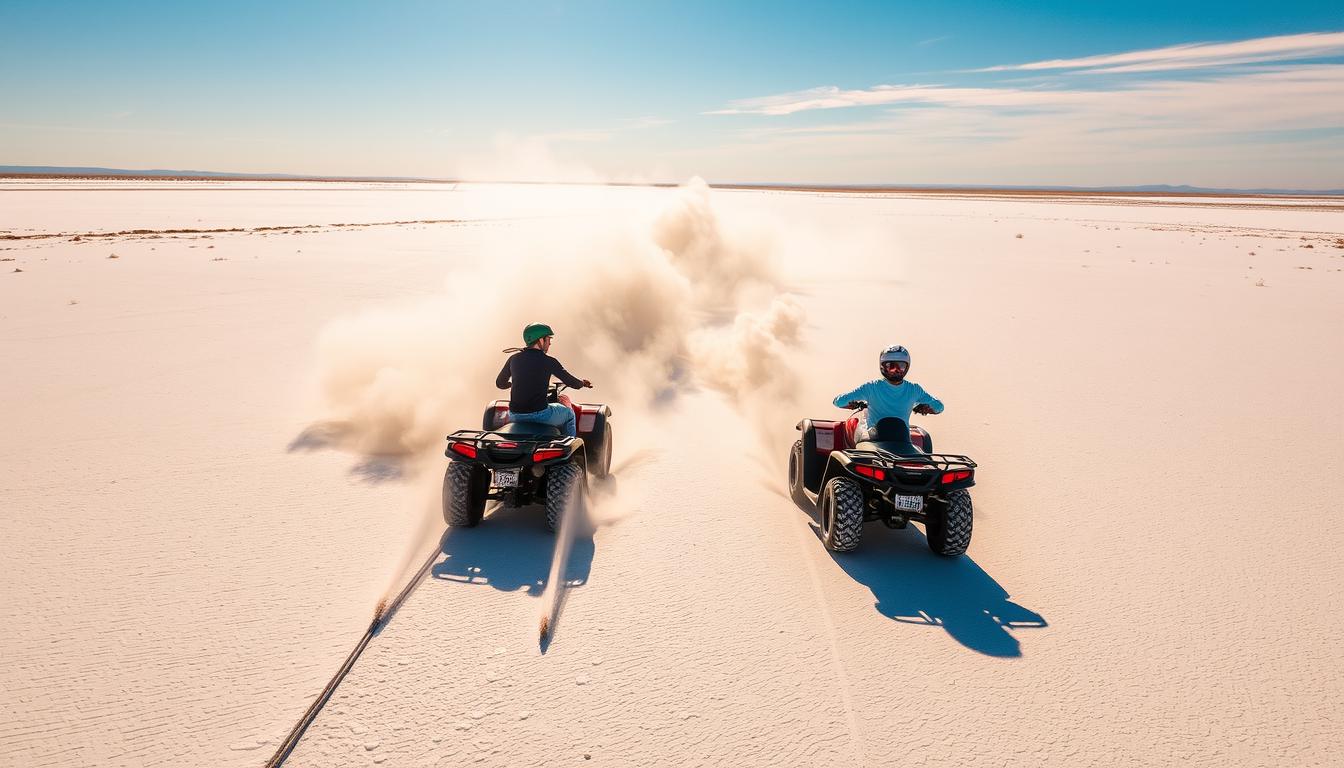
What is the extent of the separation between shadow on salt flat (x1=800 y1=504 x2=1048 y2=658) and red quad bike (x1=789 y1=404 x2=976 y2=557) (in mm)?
195

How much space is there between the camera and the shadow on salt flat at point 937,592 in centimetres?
513

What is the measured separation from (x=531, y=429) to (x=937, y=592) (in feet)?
12.5

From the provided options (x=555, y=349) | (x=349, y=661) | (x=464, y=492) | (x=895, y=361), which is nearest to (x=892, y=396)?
(x=895, y=361)

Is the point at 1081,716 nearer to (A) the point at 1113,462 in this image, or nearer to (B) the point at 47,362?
(A) the point at 1113,462

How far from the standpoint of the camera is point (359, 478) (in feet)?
25.4

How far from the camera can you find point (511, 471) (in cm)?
628

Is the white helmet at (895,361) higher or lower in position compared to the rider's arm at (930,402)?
higher

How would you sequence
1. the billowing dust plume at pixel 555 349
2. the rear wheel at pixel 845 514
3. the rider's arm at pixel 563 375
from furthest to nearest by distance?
the billowing dust plume at pixel 555 349 < the rider's arm at pixel 563 375 < the rear wheel at pixel 845 514

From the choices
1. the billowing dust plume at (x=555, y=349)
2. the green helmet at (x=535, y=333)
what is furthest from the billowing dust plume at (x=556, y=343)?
the green helmet at (x=535, y=333)

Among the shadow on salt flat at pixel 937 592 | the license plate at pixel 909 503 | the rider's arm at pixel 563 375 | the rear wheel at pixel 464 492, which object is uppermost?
the rider's arm at pixel 563 375

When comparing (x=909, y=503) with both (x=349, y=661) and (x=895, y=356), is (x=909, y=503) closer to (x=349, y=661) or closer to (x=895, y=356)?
(x=895, y=356)

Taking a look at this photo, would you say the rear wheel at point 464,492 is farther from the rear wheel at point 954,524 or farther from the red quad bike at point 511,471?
the rear wheel at point 954,524

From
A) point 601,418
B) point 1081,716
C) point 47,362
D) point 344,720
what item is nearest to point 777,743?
point 1081,716

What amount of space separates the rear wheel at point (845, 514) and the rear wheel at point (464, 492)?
316 cm
